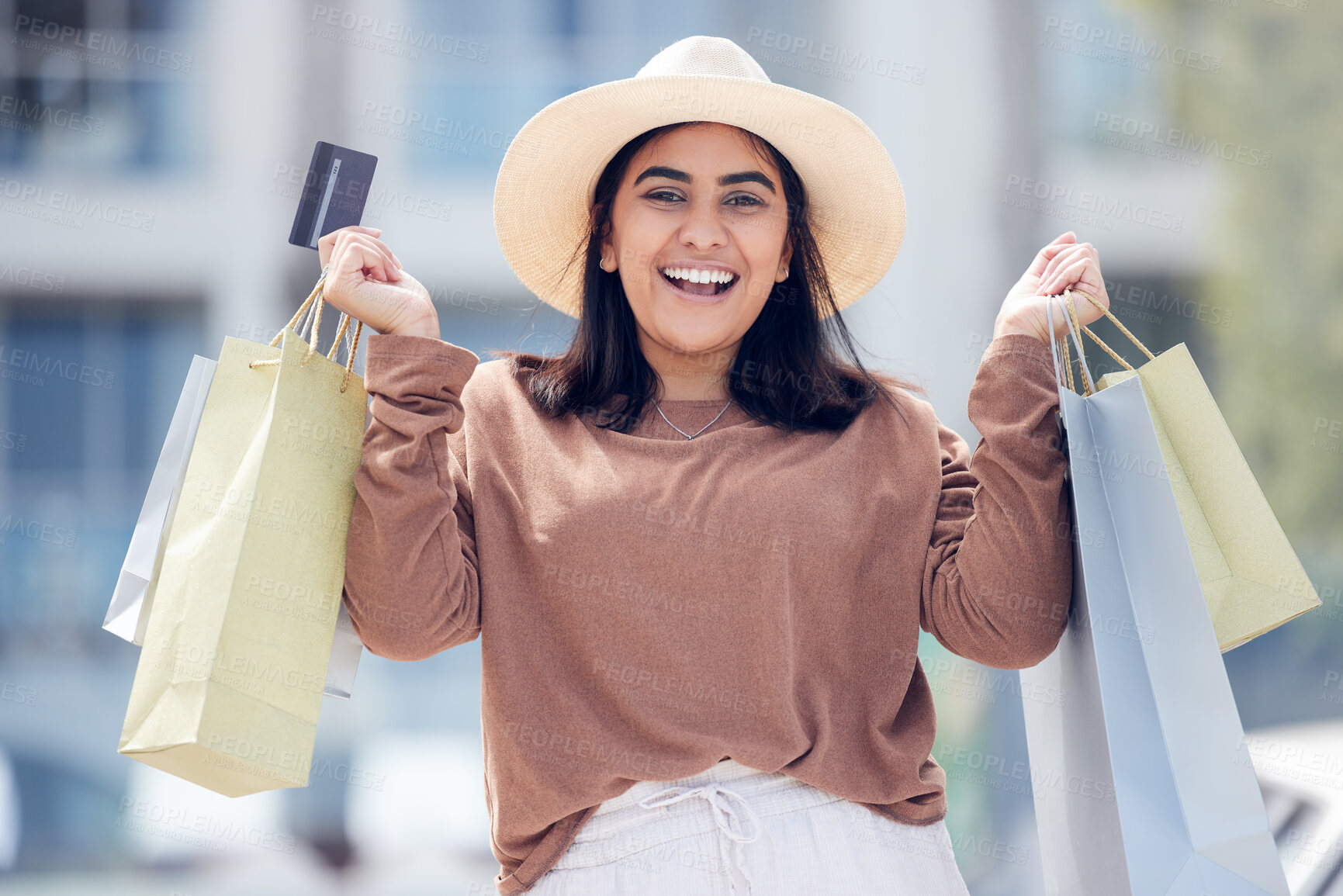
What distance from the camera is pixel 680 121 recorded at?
5.24ft

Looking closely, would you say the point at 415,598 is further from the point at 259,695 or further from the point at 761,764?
the point at 761,764

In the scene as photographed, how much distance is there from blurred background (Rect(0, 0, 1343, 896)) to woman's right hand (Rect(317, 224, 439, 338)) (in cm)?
410

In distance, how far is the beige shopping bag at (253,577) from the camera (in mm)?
1146

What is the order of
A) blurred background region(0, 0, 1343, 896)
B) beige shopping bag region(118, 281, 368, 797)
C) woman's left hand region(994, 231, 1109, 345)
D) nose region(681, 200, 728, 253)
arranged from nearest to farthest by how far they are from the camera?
beige shopping bag region(118, 281, 368, 797)
woman's left hand region(994, 231, 1109, 345)
nose region(681, 200, 728, 253)
blurred background region(0, 0, 1343, 896)

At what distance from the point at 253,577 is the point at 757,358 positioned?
2.46 feet

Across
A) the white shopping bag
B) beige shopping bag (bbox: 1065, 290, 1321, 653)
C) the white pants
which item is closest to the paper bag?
the white shopping bag

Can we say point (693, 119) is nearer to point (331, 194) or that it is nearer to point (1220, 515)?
point (331, 194)

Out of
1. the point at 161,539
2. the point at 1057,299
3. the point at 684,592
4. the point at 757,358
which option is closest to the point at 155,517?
the point at 161,539

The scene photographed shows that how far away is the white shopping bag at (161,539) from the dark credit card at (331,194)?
0.19 m

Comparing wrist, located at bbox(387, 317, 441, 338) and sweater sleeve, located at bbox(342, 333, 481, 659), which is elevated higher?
wrist, located at bbox(387, 317, 441, 338)

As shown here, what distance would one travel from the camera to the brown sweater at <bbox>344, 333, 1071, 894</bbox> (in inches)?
52.9

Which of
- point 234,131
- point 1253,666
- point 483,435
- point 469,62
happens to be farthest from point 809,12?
point 483,435

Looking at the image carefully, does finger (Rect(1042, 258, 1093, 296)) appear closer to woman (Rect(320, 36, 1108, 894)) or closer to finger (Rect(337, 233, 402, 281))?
woman (Rect(320, 36, 1108, 894))

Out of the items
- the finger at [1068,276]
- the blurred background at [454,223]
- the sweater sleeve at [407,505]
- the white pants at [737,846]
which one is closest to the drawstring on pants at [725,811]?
the white pants at [737,846]
